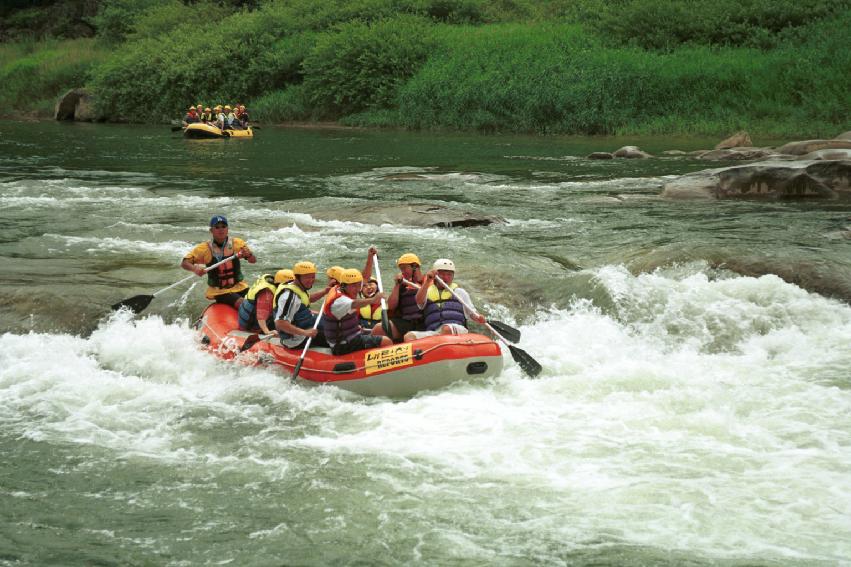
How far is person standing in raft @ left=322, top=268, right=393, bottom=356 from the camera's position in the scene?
27.8 ft

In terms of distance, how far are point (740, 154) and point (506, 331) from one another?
1404 cm

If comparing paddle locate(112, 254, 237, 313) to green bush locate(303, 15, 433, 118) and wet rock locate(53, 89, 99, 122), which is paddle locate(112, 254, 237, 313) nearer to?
green bush locate(303, 15, 433, 118)

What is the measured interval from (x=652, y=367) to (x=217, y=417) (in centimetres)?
389

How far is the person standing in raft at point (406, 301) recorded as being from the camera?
917cm

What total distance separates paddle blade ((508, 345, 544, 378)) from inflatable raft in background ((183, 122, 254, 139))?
81.9 ft

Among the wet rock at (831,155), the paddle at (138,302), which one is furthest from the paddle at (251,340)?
the wet rock at (831,155)

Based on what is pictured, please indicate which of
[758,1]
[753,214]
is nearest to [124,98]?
[758,1]

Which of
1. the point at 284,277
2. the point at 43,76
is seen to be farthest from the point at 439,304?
the point at 43,76

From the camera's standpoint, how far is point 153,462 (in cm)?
662

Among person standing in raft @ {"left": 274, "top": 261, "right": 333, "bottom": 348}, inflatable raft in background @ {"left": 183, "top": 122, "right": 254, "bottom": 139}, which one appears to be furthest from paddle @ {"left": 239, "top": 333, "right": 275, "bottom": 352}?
inflatable raft in background @ {"left": 183, "top": 122, "right": 254, "bottom": 139}

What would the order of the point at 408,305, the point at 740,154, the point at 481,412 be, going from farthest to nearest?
the point at 740,154 < the point at 408,305 < the point at 481,412

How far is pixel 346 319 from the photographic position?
8.64 metres

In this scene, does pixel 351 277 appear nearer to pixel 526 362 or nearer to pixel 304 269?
pixel 304 269

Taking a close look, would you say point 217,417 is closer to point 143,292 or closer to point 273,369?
point 273,369
